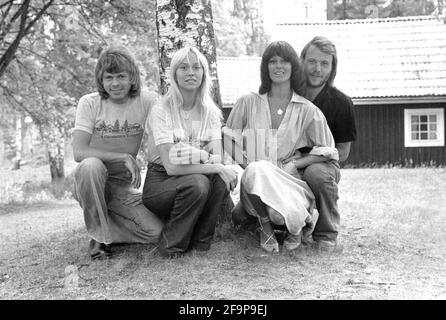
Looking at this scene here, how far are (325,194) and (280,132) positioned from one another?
601 millimetres

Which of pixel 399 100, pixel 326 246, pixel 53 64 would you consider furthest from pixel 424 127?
pixel 326 246

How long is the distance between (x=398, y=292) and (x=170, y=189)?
66.7 inches

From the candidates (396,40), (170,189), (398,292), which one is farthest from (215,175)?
(396,40)

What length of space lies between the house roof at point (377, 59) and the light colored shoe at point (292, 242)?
13.9 m

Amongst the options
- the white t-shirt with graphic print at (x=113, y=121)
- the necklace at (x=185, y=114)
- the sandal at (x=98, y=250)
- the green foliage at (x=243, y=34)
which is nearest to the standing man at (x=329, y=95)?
the necklace at (x=185, y=114)

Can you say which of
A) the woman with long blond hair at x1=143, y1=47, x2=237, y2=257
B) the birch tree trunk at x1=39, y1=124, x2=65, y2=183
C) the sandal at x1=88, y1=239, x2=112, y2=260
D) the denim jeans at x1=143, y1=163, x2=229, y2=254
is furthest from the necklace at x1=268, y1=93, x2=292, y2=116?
the birch tree trunk at x1=39, y1=124, x2=65, y2=183

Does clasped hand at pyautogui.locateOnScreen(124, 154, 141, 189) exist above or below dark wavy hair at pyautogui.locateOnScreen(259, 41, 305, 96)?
below

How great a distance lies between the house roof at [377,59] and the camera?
17.6 m

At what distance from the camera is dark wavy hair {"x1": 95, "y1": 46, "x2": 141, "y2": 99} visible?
4273 millimetres

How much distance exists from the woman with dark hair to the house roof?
13536 millimetres

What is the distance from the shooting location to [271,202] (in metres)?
3.95

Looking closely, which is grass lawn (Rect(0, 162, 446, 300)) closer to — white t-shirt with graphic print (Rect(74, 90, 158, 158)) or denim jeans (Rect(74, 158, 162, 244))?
denim jeans (Rect(74, 158, 162, 244))
